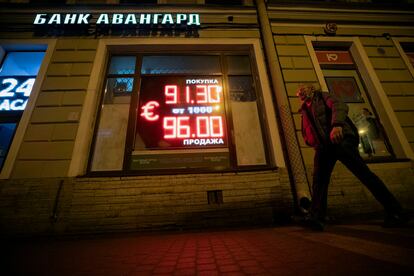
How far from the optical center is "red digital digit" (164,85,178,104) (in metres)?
4.63

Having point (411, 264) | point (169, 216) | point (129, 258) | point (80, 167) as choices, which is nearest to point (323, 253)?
point (411, 264)

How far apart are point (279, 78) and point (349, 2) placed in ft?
12.4

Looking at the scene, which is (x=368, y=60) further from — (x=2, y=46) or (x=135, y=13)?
(x=2, y=46)

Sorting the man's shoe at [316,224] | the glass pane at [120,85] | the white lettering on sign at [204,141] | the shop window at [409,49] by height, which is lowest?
the man's shoe at [316,224]

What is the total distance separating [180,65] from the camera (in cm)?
520

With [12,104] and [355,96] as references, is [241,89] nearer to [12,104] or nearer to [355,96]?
[355,96]

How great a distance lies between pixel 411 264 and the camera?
4.15 feet

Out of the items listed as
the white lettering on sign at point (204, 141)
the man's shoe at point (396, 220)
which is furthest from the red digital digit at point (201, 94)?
the man's shoe at point (396, 220)

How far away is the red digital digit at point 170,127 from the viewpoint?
4262 millimetres

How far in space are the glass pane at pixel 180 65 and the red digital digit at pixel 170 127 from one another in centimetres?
140

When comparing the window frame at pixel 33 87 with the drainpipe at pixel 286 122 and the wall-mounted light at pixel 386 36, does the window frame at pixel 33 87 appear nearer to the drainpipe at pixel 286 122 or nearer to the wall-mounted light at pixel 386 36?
the drainpipe at pixel 286 122

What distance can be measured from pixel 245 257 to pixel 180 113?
332 centimetres

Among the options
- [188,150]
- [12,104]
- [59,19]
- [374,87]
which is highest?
[59,19]

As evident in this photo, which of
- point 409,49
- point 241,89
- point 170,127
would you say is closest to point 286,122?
point 241,89
